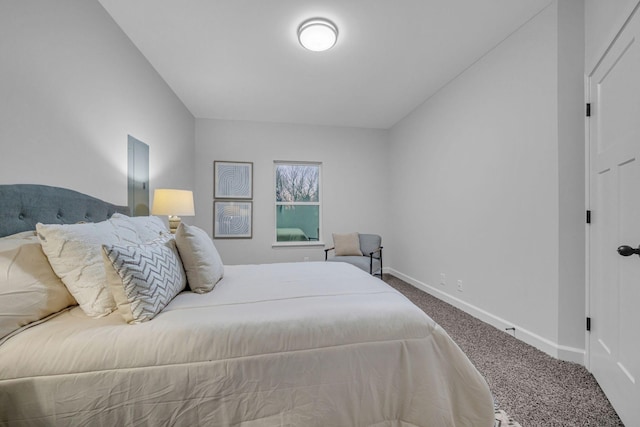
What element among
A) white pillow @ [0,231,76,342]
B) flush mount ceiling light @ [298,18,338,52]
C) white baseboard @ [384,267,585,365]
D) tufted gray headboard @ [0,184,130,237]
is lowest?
white baseboard @ [384,267,585,365]

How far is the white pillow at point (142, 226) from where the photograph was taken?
1571mm

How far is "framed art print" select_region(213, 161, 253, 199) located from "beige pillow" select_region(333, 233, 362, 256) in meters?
1.70

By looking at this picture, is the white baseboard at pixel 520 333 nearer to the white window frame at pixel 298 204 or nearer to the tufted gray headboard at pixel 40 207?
the white window frame at pixel 298 204

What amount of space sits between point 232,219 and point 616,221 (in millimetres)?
4369

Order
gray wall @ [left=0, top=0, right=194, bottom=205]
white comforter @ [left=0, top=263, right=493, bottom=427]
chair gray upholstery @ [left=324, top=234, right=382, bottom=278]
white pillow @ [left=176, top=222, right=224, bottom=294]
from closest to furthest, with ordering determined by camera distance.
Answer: white comforter @ [left=0, top=263, right=493, bottom=427] → gray wall @ [left=0, top=0, right=194, bottom=205] → white pillow @ [left=176, top=222, right=224, bottom=294] → chair gray upholstery @ [left=324, top=234, right=382, bottom=278]

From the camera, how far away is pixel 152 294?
1156mm

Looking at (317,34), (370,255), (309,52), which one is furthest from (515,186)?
(309,52)

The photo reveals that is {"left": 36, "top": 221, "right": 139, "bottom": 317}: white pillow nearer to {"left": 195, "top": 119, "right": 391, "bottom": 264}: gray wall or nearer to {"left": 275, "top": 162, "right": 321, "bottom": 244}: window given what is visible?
{"left": 195, "top": 119, "right": 391, "bottom": 264}: gray wall

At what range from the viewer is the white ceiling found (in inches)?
81.9

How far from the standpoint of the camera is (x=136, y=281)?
3.68 ft

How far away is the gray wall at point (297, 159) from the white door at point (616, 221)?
3292 millimetres

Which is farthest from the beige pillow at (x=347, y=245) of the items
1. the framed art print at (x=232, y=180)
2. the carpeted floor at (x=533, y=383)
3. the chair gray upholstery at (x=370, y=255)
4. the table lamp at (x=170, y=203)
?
the table lamp at (x=170, y=203)

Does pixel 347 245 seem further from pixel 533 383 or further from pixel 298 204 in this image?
pixel 533 383

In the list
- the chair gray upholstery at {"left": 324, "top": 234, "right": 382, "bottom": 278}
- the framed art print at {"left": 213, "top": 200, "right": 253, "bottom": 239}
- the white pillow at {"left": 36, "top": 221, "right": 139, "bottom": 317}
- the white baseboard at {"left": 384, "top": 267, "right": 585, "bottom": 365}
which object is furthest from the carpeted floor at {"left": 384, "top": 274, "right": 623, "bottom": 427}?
the framed art print at {"left": 213, "top": 200, "right": 253, "bottom": 239}
